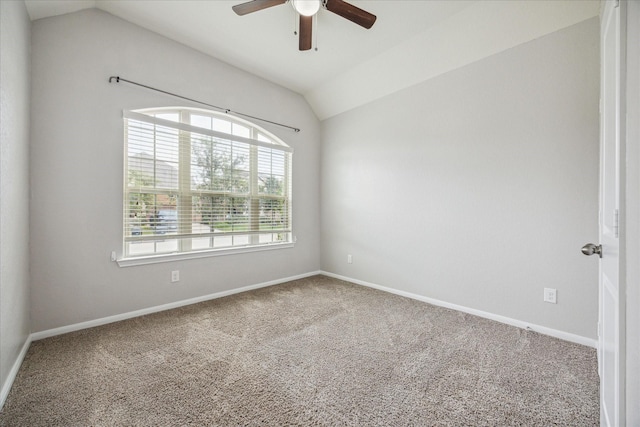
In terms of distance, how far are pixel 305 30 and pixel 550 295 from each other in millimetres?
3026

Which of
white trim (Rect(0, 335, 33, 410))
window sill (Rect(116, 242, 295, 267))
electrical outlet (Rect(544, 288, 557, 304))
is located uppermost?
window sill (Rect(116, 242, 295, 267))

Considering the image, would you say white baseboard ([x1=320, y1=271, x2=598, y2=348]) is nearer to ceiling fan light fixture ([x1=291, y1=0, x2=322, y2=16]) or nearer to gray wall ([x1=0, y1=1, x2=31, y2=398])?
ceiling fan light fixture ([x1=291, y1=0, x2=322, y2=16])

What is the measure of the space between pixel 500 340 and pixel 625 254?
178cm

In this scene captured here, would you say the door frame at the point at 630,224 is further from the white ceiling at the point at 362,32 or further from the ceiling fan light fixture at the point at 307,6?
the white ceiling at the point at 362,32

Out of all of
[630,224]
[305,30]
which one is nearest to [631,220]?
[630,224]

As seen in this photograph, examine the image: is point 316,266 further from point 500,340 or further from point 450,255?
point 500,340

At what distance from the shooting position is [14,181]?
1.80 metres

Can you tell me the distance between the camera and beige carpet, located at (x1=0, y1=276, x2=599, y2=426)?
1.43 metres

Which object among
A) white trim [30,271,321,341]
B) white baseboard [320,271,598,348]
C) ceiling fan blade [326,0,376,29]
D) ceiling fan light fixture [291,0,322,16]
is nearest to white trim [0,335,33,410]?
white trim [30,271,321,341]

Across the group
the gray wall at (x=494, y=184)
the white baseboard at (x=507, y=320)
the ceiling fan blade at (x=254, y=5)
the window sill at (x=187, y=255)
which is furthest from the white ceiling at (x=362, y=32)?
the white baseboard at (x=507, y=320)

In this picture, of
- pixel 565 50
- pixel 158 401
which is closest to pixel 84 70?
pixel 158 401

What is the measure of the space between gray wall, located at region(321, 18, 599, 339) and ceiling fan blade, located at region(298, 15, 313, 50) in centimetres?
150

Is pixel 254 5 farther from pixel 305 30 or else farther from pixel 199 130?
pixel 199 130

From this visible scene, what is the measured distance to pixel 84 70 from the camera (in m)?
2.42
